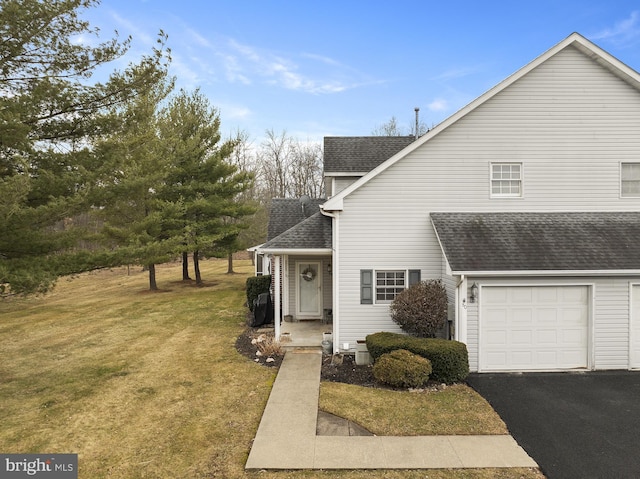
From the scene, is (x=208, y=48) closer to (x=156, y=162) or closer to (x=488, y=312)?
(x=156, y=162)

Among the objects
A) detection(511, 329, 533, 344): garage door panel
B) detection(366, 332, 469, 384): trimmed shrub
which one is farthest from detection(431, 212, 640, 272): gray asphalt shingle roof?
detection(366, 332, 469, 384): trimmed shrub

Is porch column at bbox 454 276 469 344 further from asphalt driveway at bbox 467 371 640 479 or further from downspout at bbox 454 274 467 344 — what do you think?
asphalt driveway at bbox 467 371 640 479

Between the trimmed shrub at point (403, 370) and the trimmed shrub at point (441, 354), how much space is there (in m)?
0.23

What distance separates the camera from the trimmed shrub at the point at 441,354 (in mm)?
8500

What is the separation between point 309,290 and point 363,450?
8.77m

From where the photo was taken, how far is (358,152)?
1551cm

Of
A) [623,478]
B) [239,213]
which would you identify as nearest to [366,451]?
[623,478]

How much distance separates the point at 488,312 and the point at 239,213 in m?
18.5

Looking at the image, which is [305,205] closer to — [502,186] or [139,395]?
[502,186]

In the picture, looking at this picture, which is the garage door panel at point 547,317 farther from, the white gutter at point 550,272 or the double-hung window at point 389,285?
the double-hung window at point 389,285

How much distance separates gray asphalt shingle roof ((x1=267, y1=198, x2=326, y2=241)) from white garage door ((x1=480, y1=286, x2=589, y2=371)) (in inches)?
368

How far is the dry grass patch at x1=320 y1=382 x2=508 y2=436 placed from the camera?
6500mm

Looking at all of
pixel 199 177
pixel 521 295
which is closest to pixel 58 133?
pixel 521 295

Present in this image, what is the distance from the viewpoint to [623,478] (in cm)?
510
